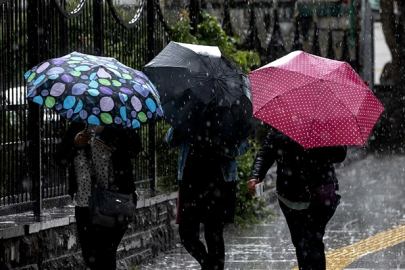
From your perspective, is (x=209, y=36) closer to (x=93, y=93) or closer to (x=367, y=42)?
(x=93, y=93)

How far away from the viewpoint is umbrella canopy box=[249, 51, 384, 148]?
693 centimetres

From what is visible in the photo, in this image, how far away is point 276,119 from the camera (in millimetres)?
7008

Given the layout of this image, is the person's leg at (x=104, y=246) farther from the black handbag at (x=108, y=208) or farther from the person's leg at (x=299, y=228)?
the person's leg at (x=299, y=228)

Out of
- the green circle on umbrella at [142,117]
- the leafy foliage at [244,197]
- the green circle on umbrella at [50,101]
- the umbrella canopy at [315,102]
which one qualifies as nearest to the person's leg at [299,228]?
the umbrella canopy at [315,102]

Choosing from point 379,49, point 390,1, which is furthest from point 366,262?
point 379,49

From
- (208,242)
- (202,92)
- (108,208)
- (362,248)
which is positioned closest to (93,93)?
(108,208)

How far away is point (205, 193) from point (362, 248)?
3517 millimetres

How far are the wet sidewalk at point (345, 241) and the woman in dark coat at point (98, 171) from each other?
2830 millimetres

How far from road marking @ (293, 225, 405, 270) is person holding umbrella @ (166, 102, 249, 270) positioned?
1848 mm

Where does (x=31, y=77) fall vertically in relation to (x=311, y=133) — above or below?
above

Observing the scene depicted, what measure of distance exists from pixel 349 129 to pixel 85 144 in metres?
1.77

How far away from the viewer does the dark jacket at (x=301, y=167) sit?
23.2 ft

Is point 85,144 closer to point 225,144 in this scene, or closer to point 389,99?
point 225,144

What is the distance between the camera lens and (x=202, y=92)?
7.68 metres
